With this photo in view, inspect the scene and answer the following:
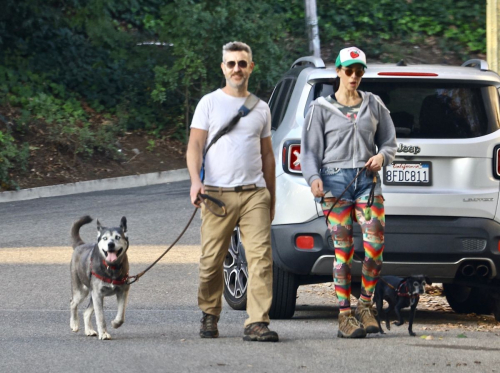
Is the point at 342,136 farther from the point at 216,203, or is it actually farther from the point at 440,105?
the point at 440,105

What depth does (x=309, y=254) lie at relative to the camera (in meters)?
8.04

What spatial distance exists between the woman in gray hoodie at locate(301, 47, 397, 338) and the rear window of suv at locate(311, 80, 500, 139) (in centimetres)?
74

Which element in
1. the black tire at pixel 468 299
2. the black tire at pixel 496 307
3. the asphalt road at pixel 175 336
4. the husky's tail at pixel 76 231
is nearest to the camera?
the asphalt road at pixel 175 336

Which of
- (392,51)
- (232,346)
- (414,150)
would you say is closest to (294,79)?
(414,150)

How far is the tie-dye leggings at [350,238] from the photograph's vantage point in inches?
291

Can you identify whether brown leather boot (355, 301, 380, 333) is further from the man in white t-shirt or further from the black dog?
the man in white t-shirt

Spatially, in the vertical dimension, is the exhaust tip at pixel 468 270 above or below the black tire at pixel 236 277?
above

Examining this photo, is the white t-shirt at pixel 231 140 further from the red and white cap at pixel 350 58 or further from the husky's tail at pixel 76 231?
the husky's tail at pixel 76 231

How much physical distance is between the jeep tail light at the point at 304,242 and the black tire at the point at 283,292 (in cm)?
34

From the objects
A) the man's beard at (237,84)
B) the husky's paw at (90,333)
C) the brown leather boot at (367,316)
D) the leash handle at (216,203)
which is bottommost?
the husky's paw at (90,333)

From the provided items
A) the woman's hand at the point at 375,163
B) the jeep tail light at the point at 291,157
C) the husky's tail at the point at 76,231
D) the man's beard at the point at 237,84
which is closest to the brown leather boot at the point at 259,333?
the woman's hand at the point at 375,163

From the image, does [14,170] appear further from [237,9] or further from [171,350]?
[171,350]

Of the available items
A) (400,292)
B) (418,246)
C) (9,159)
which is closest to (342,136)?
(418,246)

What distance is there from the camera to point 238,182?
7.30 m
